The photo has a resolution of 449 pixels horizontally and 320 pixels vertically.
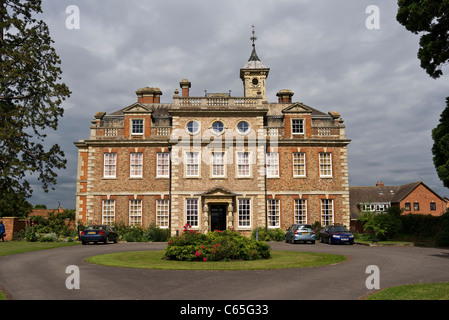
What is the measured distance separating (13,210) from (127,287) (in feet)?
43.0

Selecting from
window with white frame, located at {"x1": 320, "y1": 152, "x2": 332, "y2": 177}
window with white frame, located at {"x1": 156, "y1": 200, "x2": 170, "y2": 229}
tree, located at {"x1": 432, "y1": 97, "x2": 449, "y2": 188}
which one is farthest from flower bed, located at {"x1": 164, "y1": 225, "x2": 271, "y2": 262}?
window with white frame, located at {"x1": 320, "y1": 152, "x2": 332, "y2": 177}

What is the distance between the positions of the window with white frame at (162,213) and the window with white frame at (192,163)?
327cm

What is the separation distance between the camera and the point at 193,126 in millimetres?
32750

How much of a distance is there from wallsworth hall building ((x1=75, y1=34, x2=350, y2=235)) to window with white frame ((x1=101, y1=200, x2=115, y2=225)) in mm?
86

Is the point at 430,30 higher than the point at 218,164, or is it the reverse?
the point at 430,30

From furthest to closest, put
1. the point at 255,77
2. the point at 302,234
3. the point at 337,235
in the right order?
the point at 255,77, the point at 302,234, the point at 337,235

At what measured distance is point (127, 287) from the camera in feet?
31.7

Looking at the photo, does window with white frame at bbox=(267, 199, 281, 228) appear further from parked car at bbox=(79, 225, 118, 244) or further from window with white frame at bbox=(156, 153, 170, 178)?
parked car at bbox=(79, 225, 118, 244)

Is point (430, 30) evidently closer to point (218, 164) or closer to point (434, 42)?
point (434, 42)

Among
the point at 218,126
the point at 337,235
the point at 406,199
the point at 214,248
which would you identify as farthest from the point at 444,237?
the point at 406,199

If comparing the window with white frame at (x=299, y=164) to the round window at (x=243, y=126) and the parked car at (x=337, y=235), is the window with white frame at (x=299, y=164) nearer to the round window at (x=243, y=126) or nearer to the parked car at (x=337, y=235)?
the round window at (x=243, y=126)

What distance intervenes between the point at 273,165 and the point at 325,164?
469cm

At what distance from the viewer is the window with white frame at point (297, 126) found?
112 ft

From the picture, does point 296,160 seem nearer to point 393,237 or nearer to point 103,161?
point 393,237
